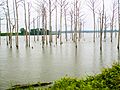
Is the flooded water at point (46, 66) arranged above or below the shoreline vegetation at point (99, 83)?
below

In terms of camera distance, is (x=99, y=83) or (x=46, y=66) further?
(x=46, y=66)

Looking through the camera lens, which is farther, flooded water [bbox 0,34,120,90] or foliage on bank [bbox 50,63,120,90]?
flooded water [bbox 0,34,120,90]

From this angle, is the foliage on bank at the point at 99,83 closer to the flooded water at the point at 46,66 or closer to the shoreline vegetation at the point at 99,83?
the shoreline vegetation at the point at 99,83

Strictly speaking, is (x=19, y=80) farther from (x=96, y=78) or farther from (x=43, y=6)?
(x=43, y=6)

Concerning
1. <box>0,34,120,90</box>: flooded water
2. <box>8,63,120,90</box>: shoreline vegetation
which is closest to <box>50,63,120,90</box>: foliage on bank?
<box>8,63,120,90</box>: shoreline vegetation

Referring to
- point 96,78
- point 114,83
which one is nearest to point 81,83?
point 96,78

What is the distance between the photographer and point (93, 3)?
32.7m

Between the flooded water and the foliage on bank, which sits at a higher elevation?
the foliage on bank

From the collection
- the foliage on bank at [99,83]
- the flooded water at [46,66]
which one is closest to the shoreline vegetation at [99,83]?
the foliage on bank at [99,83]

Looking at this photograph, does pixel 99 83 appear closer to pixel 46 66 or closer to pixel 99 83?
pixel 99 83

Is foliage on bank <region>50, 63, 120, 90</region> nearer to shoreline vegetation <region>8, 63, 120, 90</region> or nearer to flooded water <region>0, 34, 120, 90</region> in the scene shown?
shoreline vegetation <region>8, 63, 120, 90</region>

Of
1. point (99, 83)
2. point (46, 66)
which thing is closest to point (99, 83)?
point (99, 83)

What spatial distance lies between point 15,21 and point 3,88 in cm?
2084

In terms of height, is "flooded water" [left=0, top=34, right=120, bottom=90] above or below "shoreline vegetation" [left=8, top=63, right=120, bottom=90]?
below
